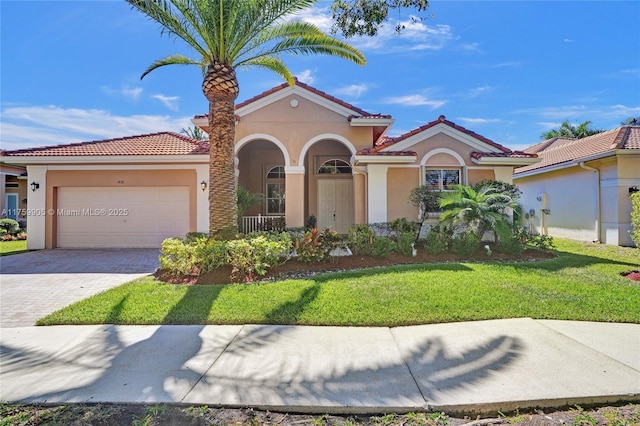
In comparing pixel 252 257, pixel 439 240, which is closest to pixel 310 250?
pixel 252 257

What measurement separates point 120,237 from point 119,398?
41.8ft

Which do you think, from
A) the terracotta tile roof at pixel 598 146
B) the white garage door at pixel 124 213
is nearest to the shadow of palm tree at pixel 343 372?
the white garage door at pixel 124 213

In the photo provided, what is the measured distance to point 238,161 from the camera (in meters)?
14.0

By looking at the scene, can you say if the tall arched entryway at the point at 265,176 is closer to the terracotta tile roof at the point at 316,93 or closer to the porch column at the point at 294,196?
the porch column at the point at 294,196

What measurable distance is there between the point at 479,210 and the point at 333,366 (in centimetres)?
784

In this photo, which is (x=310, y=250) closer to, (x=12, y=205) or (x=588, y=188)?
(x=588, y=188)

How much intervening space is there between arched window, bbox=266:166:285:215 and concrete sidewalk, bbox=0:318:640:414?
11.6 meters

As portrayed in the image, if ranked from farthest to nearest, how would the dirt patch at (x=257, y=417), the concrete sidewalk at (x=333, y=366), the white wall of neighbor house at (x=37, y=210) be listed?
the white wall of neighbor house at (x=37, y=210)
the concrete sidewalk at (x=333, y=366)
the dirt patch at (x=257, y=417)

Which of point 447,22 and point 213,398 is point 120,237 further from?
point 447,22

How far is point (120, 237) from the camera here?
46.3 ft

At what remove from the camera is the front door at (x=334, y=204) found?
1582cm

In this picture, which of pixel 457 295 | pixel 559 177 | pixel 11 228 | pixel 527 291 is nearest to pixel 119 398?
pixel 457 295

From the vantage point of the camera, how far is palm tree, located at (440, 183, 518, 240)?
9711 millimetres

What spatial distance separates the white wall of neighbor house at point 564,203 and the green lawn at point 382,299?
341 inches
